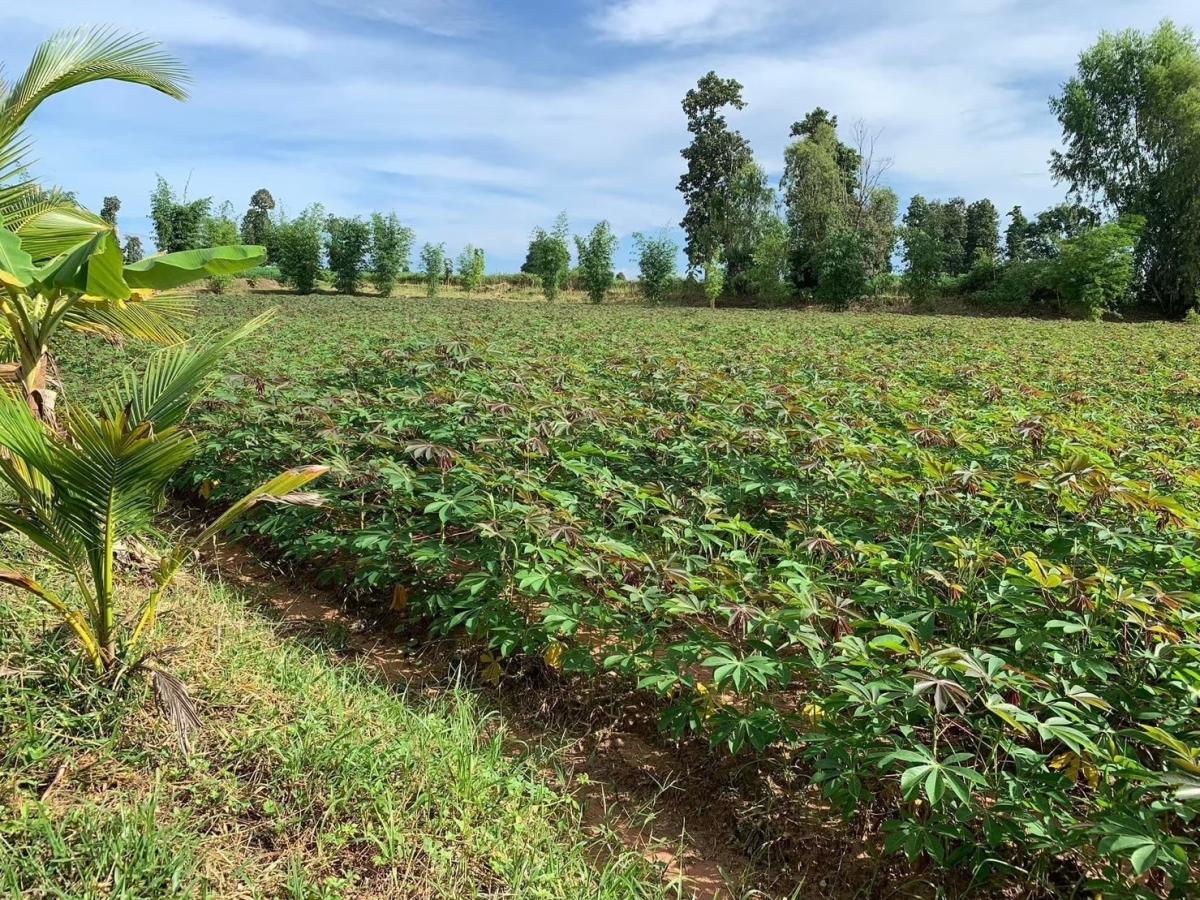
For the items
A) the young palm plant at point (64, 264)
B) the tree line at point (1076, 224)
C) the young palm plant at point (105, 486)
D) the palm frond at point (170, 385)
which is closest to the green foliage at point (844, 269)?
the tree line at point (1076, 224)

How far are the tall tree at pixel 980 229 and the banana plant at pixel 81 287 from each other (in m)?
54.5

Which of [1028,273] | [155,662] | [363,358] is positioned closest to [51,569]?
[155,662]

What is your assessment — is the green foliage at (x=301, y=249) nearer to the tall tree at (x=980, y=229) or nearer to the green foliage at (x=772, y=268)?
the green foliage at (x=772, y=268)

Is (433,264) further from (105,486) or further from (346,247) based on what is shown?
(105,486)

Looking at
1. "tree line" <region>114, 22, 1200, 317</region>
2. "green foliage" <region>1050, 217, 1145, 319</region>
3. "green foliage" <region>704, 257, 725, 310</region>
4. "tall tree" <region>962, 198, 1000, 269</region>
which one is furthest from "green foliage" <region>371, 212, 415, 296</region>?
"tall tree" <region>962, 198, 1000, 269</region>

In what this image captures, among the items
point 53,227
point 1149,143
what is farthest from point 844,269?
point 53,227

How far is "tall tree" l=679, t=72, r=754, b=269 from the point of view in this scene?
3762 centimetres

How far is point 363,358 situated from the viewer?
279 inches

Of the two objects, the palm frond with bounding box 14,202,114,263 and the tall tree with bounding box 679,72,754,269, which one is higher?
the tall tree with bounding box 679,72,754,269

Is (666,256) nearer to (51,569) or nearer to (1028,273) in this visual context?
(1028,273)

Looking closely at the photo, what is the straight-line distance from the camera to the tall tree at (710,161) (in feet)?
123

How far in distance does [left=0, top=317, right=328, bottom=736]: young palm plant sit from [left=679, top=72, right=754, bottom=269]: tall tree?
36.9 m

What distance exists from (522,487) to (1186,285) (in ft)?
104

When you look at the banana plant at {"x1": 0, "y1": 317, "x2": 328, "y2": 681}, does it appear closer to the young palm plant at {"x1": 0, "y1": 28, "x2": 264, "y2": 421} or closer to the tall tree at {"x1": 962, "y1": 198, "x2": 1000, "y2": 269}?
the young palm plant at {"x1": 0, "y1": 28, "x2": 264, "y2": 421}
